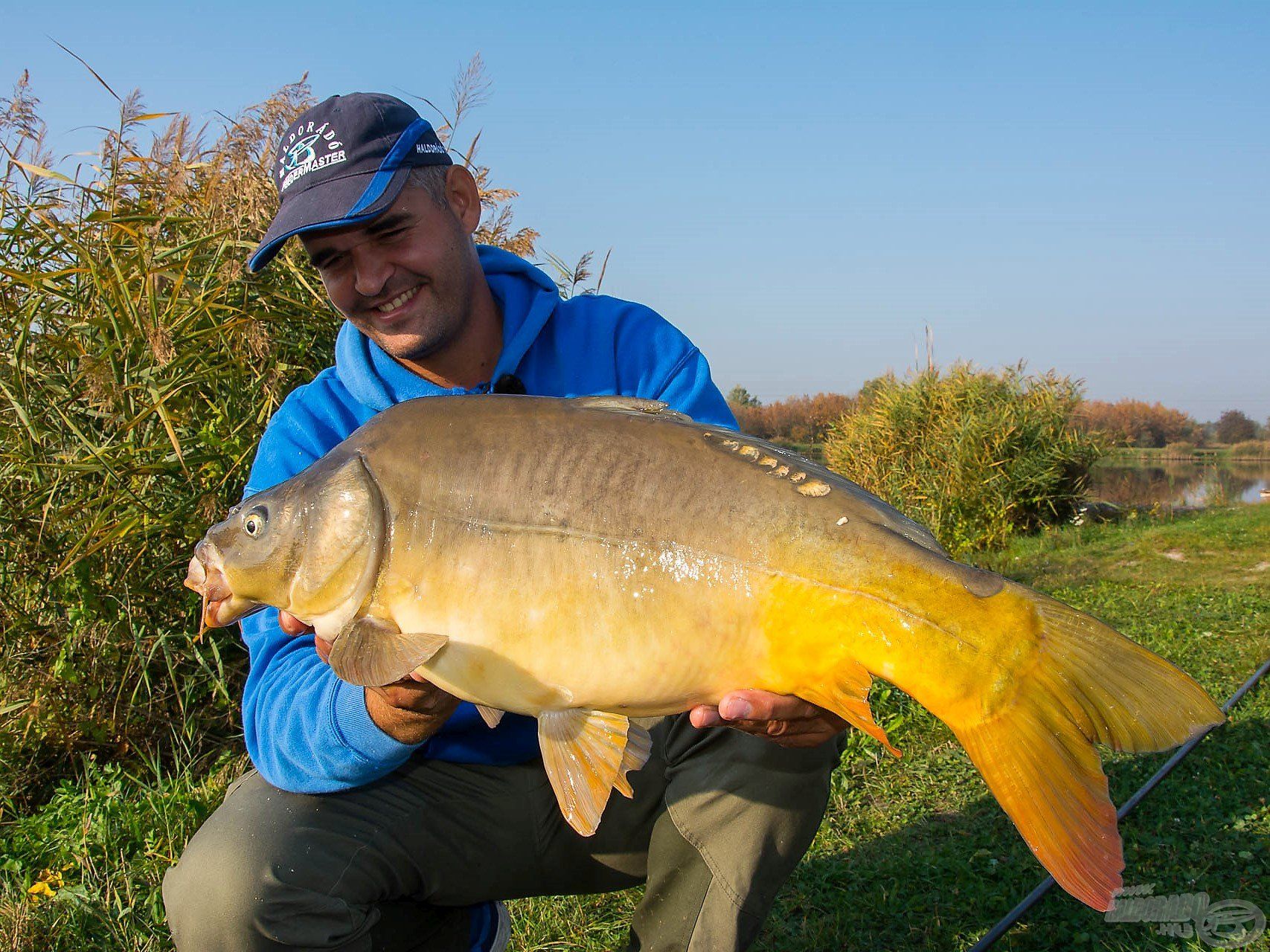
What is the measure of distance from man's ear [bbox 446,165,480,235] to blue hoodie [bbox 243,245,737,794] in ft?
0.47

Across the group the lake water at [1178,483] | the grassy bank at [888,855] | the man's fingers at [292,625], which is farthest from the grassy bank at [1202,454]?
the man's fingers at [292,625]

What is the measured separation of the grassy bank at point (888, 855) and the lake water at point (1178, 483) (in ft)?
30.2

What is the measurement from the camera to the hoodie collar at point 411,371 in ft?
8.12

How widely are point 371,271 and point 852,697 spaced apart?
1.58 m

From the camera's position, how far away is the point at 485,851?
217cm

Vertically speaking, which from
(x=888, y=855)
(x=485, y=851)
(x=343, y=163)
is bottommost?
(x=888, y=855)

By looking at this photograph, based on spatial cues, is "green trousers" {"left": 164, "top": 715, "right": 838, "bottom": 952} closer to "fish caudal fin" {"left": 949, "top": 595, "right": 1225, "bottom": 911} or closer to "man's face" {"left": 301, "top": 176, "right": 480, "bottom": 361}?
"fish caudal fin" {"left": 949, "top": 595, "right": 1225, "bottom": 911}

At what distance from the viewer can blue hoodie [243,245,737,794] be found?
199cm

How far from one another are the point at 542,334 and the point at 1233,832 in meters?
2.35

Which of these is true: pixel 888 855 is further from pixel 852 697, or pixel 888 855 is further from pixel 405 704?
pixel 405 704

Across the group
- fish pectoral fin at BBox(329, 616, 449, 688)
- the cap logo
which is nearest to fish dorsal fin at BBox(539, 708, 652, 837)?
fish pectoral fin at BBox(329, 616, 449, 688)

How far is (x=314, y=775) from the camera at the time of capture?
6.55 feet

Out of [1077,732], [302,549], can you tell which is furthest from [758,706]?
[302,549]

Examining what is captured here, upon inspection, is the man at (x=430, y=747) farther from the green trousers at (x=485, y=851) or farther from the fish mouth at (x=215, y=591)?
the fish mouth at (x=215, y=591)
